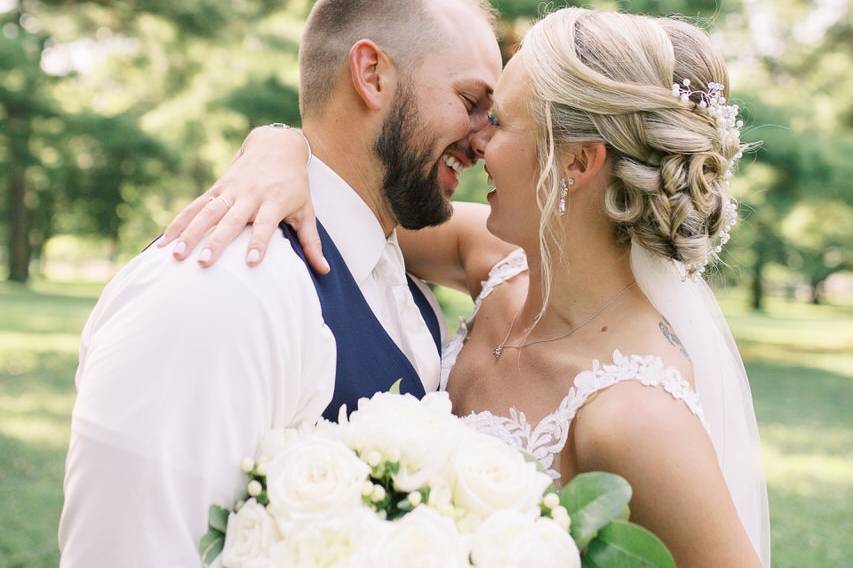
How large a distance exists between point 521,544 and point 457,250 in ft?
7.50

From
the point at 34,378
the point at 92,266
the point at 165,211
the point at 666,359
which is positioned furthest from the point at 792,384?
the point at 92,266

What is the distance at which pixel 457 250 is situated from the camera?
3.81 m

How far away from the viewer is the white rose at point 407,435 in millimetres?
1815

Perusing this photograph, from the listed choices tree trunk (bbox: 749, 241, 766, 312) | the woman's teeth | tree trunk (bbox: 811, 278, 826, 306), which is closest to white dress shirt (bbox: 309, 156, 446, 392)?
the woman's teeth

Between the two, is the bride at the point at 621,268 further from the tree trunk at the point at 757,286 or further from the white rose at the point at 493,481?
the tree trunk at the point at 757,286

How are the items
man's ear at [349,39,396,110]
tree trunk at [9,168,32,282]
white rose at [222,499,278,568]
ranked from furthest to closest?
tree trunk at [9,168,32,282]
man's ear at [349,39,396,110]
white rose at [222,499,278,568]

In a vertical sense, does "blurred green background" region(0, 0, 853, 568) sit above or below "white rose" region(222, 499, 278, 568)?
below

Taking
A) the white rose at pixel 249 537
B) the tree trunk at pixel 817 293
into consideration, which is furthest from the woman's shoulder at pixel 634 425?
the tree trunk at pixel 817 293

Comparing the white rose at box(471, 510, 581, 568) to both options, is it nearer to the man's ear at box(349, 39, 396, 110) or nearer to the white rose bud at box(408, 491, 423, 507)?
the white rose bud at box(408, 491, 423, 507)

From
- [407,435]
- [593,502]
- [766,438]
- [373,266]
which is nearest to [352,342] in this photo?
[373,266]

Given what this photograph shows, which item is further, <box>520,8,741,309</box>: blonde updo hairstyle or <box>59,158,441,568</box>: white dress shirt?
<box>520,8,741,309</box>: blonde updo hairstyle

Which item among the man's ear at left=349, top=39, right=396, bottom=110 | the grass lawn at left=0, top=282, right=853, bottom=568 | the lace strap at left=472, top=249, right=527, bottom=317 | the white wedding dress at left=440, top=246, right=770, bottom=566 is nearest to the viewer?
the white wedding dress at left=440, top=246, right=770, bottom=566

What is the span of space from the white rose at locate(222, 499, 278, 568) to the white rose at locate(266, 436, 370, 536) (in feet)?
0.11

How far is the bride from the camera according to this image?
2250 mm
